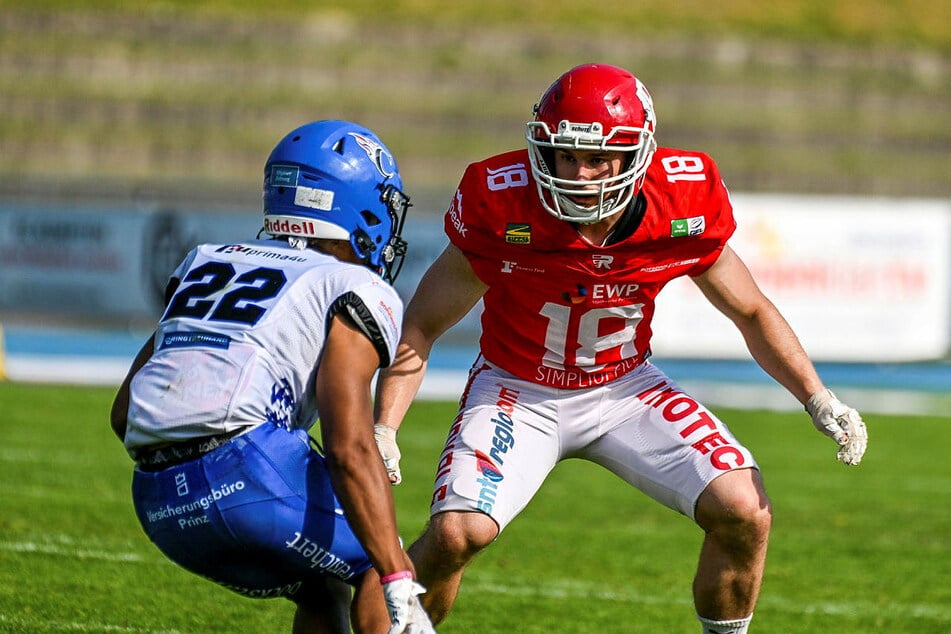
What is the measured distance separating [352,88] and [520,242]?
15.6 m

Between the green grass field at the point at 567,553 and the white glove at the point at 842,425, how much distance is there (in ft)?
3.66

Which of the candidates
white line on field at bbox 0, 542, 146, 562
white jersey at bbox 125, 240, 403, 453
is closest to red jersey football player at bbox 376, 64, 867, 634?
white jersey at bbox 125, 240, 403, 453

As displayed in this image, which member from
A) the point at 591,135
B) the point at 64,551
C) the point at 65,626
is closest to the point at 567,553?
the point at 64,551

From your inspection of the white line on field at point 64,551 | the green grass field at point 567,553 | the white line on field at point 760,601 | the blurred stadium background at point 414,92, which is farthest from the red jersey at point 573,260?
the blurred stadium background at point 414,92

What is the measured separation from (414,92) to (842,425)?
1577cm

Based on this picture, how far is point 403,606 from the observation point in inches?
115

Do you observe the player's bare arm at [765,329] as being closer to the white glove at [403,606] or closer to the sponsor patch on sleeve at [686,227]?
the sponsor patch on sleeve at [686,227]

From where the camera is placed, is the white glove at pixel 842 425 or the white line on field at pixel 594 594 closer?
the white glove at pixel 842 425

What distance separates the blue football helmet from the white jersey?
169mm

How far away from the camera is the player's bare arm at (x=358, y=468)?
2953 millimetres

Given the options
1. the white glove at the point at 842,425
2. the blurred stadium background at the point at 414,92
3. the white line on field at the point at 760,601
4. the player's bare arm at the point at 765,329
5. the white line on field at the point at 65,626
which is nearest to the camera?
the white glove at the point at 842,425

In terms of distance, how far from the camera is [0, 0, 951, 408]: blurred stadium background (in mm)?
18719

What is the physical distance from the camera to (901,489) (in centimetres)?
816

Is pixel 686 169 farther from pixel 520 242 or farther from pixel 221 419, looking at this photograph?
pixel 221 419
